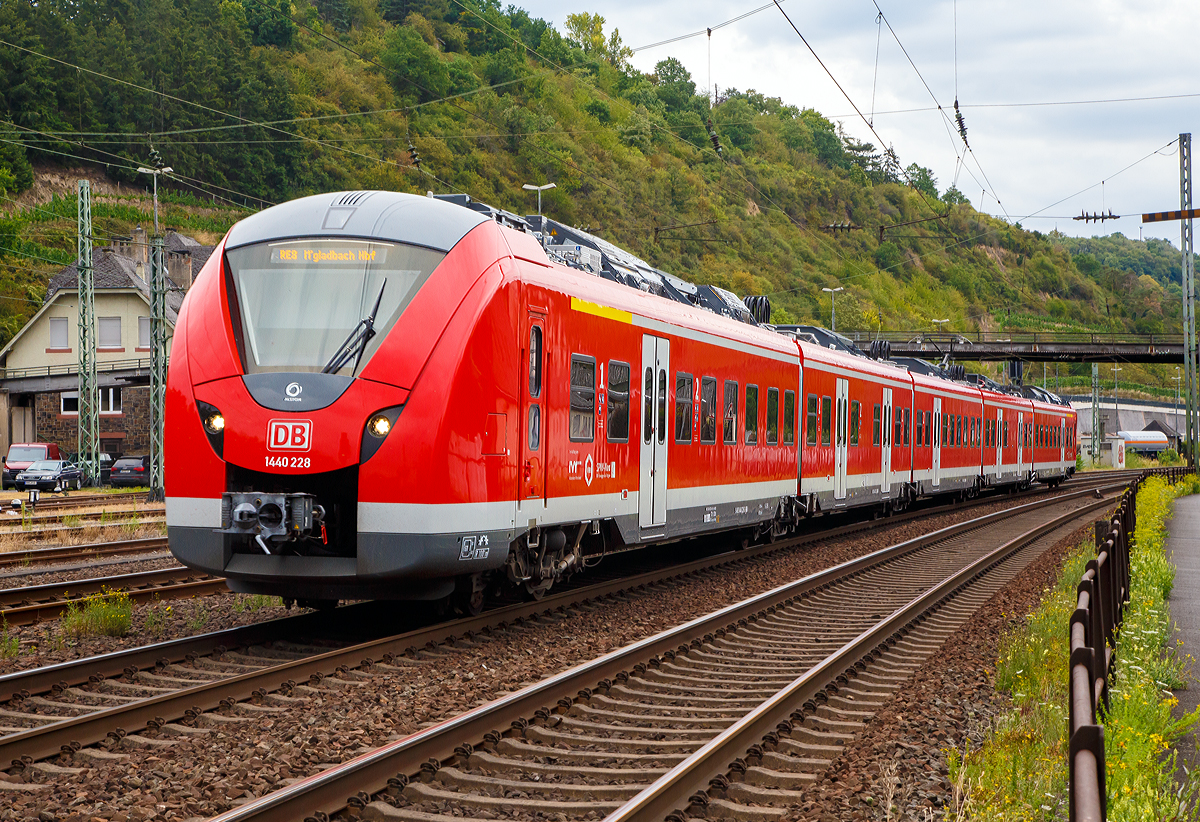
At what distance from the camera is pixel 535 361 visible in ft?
34.3

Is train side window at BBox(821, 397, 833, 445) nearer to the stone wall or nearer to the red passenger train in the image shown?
the red passenger train

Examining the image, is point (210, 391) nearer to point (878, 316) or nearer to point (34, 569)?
point (34, 569)

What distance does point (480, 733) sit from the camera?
6.79m

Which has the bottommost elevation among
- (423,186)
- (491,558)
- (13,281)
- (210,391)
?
(491,558)

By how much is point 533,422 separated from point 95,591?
214 inches

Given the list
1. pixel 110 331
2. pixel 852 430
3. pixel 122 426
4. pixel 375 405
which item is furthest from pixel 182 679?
pixel 110 331

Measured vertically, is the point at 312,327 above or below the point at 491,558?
above

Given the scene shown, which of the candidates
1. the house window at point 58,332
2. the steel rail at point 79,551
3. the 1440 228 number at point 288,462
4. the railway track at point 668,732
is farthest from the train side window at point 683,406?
the house window at point 58,332

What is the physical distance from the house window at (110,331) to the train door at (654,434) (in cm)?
4980

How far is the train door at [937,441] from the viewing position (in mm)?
30391

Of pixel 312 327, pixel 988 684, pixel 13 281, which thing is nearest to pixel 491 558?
pixel 312 327

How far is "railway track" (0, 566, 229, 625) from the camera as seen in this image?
10742 mm

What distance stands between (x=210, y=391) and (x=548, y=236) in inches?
183

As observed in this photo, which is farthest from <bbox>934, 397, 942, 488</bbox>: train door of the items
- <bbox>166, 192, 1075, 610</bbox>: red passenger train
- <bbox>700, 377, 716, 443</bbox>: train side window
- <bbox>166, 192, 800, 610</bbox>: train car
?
<bbox>166, 192, 800, 610</bbox>: train car
